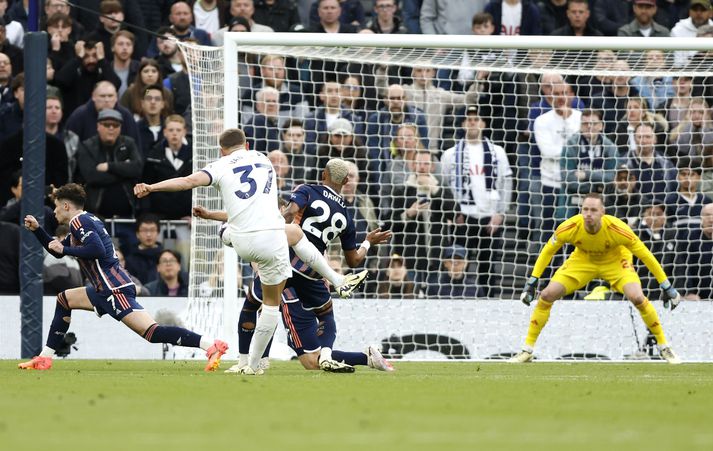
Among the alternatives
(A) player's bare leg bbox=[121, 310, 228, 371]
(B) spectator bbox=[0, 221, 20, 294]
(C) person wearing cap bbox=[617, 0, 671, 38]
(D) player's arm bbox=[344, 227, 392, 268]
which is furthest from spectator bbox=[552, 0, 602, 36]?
(A) player's bare leg bbox=[121, 310, 228, 371]

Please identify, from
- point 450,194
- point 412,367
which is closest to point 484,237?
point 450,194

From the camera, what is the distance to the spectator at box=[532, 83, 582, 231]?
59.6 ft

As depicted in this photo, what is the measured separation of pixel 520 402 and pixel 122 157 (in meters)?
9.35

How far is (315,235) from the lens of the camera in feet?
42.5

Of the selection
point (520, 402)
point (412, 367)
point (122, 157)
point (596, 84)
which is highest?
point (596, 84)

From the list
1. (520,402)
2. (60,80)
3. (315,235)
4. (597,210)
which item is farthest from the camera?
(60,80)

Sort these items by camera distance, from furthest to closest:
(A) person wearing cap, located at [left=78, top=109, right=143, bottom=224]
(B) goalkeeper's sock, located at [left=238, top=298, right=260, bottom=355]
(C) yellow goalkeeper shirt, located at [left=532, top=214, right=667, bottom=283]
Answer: (A) person wearing cap, located at [left=78, top=109, right=143, bottom=224] → (C) yellow goalkeeper shirt, located at [left=532, top=214, right=667, bottom=283] → (B) goalkeeper's sock, located at [left=238, top=298, right=260, bottom=355]

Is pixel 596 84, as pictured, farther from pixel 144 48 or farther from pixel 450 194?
pixel 144 48

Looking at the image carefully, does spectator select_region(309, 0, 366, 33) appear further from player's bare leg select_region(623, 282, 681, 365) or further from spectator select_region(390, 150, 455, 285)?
player's bare leg select_region(623, 282, 681, 365)

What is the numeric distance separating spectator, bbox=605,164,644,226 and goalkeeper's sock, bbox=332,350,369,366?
6.20 metres

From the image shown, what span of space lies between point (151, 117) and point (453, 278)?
464cm

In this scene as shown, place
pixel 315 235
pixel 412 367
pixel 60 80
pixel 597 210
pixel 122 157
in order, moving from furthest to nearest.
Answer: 1. pixel 60 80
2. pixel 122 157
3. pixel 597 210
4. pixel 412 367
5. pixel 315 235

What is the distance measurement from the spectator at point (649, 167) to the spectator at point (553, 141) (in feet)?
2.83

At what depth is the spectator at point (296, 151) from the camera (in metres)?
17.7
